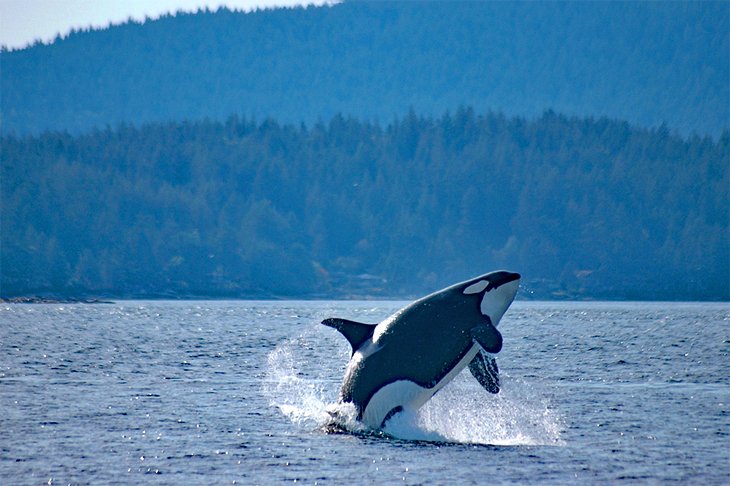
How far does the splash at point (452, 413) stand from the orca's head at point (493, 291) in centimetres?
269

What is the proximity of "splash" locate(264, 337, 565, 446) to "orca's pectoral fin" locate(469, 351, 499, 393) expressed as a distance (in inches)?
62.7

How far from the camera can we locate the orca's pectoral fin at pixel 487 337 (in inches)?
1062

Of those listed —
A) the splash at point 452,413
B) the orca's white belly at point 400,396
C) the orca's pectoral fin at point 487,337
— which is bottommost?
the splash at point 452,413

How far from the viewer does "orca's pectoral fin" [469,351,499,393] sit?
90.4 ft

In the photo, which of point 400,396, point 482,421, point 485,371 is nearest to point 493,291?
point 485,371

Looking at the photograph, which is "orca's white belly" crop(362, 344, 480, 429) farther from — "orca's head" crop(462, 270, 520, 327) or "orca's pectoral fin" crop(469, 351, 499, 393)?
"orca's head" crop(462, 270, 520, 327)

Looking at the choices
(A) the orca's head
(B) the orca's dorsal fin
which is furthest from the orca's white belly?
(B) the orca's dorsal fin

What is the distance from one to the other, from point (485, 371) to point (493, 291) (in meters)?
1.67

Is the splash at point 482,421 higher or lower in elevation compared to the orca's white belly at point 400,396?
lower

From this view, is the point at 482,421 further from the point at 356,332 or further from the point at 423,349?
the point at 356,332

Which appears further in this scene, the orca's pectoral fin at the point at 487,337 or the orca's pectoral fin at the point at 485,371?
the orca's pectoral fin at the point at 485,371

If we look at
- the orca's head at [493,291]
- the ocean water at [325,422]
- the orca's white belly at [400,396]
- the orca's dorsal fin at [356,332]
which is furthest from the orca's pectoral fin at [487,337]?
the orca's dorsal fin at [356,332]

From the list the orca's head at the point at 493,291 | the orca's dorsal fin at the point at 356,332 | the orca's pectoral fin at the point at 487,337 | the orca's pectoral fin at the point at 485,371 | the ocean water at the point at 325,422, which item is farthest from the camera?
the orca's dorsal fin at the point at 356,332

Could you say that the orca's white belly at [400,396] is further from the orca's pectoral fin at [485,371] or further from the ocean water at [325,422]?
the ocean water at [325,422]
